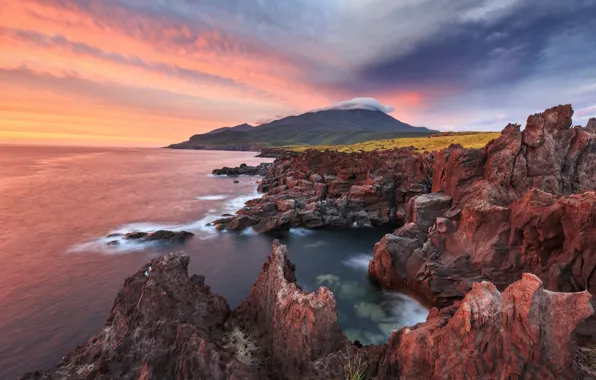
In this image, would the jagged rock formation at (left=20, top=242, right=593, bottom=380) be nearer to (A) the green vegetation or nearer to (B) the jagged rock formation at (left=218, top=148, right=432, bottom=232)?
(A) the green vegetation

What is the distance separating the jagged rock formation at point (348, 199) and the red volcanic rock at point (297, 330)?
3697cm

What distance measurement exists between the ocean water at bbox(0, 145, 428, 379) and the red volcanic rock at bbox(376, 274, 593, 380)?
15.2m

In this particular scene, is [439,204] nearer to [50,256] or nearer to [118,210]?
[50,256]

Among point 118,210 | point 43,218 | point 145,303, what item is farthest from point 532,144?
point 43,218

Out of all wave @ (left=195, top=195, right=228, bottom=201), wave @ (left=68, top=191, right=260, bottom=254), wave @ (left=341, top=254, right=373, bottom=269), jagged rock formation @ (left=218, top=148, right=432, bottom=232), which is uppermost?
jagged rock formation @ (left=218, top=148, right=432, bottom=232)

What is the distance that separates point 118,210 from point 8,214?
2201 centimetres

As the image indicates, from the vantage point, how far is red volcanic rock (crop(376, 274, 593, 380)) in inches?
444

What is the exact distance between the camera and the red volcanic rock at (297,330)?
14344mm

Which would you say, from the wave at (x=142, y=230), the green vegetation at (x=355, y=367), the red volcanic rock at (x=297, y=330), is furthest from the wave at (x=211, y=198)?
the green vegetation at (x=355, y=367)

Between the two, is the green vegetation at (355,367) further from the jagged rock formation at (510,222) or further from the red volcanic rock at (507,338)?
the jagged rock formation at (510,222)

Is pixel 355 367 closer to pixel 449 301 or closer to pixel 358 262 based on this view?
pixel 449 301

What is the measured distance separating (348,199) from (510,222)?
37106 mm

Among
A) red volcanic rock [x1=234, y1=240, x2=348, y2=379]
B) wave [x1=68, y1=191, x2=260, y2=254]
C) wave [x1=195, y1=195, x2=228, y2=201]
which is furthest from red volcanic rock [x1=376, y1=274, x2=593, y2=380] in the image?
wave [x1=195, y1=195, x2=228, y2=201]

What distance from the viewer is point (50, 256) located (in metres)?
43.6
